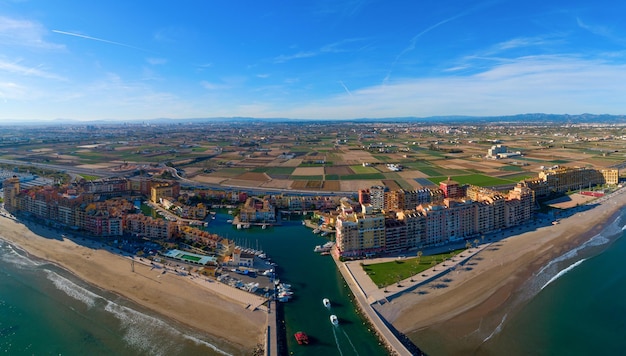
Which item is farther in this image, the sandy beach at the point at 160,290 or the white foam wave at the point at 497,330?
the sandy beach at the point at 160,290

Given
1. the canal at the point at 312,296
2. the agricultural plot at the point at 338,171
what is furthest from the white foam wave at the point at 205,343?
the agricultural plot at the point at 338,171

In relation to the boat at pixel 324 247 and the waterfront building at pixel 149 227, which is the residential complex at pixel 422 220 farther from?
the waterfront building at pixel 149 227

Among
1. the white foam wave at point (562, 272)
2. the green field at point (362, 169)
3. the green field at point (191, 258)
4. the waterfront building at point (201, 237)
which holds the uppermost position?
the green field at point (362, 169)

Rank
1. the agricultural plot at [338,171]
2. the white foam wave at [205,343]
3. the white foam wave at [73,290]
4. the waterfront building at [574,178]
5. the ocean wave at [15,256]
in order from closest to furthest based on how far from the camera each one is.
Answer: the white foam wave at [205,343] < the white foam wave at [73,290] < the ocean wave at [15,256] < the waterfront building at [574,178] < the agricultural plot at [338,171]

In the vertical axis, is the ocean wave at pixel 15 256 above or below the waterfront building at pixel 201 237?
below

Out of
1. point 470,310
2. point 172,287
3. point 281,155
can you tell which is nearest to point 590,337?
point 470,310

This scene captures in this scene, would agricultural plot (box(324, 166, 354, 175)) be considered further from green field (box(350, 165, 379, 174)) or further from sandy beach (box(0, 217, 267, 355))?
sandy beach (box(0, 217, 267, 355))

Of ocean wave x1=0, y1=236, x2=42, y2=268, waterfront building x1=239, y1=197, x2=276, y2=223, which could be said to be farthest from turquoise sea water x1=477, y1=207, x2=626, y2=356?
ocean wave x1=0, y1=236, x2=42, y2=268

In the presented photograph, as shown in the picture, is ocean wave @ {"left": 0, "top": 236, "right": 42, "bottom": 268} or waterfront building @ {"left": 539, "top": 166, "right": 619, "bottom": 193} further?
waterfront building @ {"left": 539, "top": 166, "right": 619, "bottom": 193}
